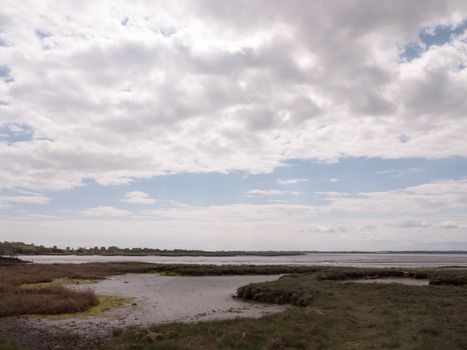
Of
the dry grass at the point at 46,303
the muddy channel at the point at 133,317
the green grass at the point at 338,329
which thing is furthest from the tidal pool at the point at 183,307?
the green grass at the point at 338,329

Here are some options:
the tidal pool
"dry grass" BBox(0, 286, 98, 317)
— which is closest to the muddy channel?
the tidal pool

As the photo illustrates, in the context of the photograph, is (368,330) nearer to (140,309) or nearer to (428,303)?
(428,303)

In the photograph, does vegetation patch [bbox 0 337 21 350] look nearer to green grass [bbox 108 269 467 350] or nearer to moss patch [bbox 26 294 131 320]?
green grass [bbox 108 269 467 350]

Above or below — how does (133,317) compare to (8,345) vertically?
below

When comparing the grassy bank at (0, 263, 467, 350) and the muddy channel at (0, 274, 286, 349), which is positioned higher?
the grassy bank at (0, 263, 467, 350)

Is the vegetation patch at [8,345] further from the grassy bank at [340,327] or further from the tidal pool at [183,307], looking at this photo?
the tidal pool at [183,307]

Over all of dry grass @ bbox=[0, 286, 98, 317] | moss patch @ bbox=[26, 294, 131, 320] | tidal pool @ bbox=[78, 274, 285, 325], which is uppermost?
dry grass @ bbox=[0, 286, 98, 317]

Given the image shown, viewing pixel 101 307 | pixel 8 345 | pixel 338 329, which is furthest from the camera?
pixel 101 307

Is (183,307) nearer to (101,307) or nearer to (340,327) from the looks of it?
(101,307)

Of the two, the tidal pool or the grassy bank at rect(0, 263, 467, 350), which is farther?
the tidal pool

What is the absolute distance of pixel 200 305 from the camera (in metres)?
33.1

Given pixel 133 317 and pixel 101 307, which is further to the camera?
pixel 101 307

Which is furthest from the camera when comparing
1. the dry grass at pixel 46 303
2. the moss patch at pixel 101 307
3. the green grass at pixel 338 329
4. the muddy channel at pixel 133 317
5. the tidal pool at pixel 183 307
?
the dry grass at pixel 46 303

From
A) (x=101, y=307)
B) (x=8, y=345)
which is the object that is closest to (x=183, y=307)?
(x=101, y=307)
